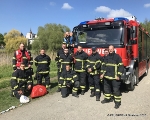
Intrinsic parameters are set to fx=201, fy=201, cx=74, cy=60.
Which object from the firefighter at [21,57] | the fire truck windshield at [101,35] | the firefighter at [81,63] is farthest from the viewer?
the firefighter at [21,57]

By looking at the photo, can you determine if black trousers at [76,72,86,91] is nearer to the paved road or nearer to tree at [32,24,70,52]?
the paved road

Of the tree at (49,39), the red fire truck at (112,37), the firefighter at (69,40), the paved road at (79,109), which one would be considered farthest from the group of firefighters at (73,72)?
the tree at (49,39)

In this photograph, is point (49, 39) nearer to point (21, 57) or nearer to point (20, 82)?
point (21, 57)

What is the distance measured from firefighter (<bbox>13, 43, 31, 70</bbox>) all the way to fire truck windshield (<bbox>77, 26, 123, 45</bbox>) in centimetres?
219

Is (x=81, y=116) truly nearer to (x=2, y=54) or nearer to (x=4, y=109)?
(x=4, y=109)

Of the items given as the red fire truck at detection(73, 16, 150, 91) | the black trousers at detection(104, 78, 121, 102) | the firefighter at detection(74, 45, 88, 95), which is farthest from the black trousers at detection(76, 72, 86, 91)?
the black trousers at detection(104, 78, 121, 102)

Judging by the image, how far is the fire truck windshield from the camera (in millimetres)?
7305

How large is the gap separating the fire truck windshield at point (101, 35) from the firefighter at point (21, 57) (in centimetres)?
219

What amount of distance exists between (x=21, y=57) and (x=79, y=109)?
3.23 metres

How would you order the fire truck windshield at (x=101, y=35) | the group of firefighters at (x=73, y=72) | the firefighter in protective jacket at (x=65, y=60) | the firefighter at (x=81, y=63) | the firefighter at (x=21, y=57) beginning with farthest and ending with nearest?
the firefighter in protective jacket at (x=65, y=60), the firefighter at (x=21, y=57), the firefighter at (x=81, y=63), the fire truck windshield at (x=101, y=35), the group of firefighters at (x=73, y=72)

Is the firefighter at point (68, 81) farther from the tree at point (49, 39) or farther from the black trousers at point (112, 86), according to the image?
the tree at point (49, 39)

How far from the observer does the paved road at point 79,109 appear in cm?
518

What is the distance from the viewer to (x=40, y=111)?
568 centimetres

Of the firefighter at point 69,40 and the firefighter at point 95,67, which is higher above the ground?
the firefighter at point 69,40
